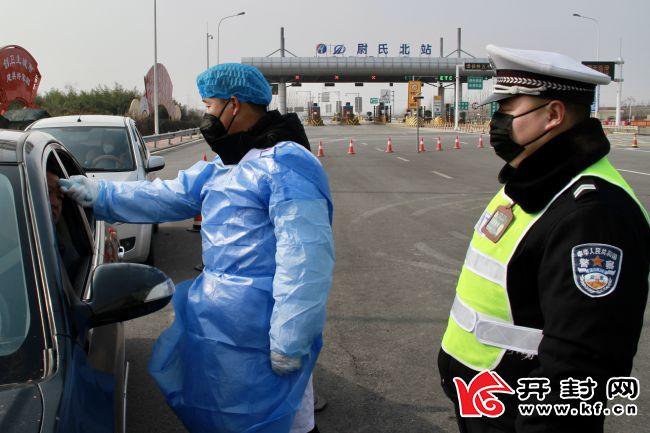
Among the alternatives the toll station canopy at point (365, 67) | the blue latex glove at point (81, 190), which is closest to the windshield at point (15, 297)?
the blue latex glove at point (81, 190)

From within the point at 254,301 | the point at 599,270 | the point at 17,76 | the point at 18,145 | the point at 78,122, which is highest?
the point at 17,76

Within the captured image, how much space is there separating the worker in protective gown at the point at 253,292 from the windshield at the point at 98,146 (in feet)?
16.4

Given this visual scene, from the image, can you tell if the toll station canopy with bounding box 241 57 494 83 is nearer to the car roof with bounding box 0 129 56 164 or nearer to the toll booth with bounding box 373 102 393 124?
the toll booth with bounding box 373 102 393 124

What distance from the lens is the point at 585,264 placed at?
147 centimetres

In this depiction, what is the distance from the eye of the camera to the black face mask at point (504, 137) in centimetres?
185

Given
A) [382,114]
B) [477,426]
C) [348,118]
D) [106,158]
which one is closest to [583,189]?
[477,426]

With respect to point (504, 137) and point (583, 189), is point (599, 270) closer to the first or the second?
point (583, 189)

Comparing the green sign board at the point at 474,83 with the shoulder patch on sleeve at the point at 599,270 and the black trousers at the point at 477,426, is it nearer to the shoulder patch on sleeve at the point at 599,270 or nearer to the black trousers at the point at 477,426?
the black trousers at the point at 477,426

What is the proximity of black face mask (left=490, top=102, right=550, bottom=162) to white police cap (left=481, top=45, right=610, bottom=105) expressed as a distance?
0.07m

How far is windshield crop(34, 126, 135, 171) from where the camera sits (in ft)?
23.6

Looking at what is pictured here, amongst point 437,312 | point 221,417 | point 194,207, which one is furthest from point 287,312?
point 437,312

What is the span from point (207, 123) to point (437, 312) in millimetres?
3244

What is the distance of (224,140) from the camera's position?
2.64 meters

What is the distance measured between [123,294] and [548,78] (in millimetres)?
1523
